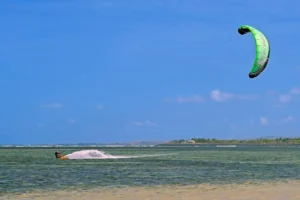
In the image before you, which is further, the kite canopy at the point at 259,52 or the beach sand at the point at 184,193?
Answer: the kite canopy at the point at 259,52

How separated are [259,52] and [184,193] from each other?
653 centimetres

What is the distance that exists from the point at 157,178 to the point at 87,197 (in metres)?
10.9

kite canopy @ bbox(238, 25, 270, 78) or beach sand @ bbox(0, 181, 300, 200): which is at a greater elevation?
kite canopy @ bbox(238, 25, 270, 78)

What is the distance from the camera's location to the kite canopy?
22734 mm

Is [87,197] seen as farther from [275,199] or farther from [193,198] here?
[275,199]

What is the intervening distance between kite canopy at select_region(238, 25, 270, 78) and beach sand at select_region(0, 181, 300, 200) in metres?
4.80

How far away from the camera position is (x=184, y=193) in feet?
79.5

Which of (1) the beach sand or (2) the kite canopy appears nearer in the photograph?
(1) the beach sand

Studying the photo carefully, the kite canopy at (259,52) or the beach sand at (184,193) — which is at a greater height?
the kite canopy at (259,52)

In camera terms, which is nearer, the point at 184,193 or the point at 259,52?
the point at 259,52

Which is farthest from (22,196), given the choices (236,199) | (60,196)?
(236,199)

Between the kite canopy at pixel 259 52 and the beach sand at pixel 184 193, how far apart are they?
4.80 meters

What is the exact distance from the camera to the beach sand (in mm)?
22297

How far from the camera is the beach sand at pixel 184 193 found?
2230 centimetres
